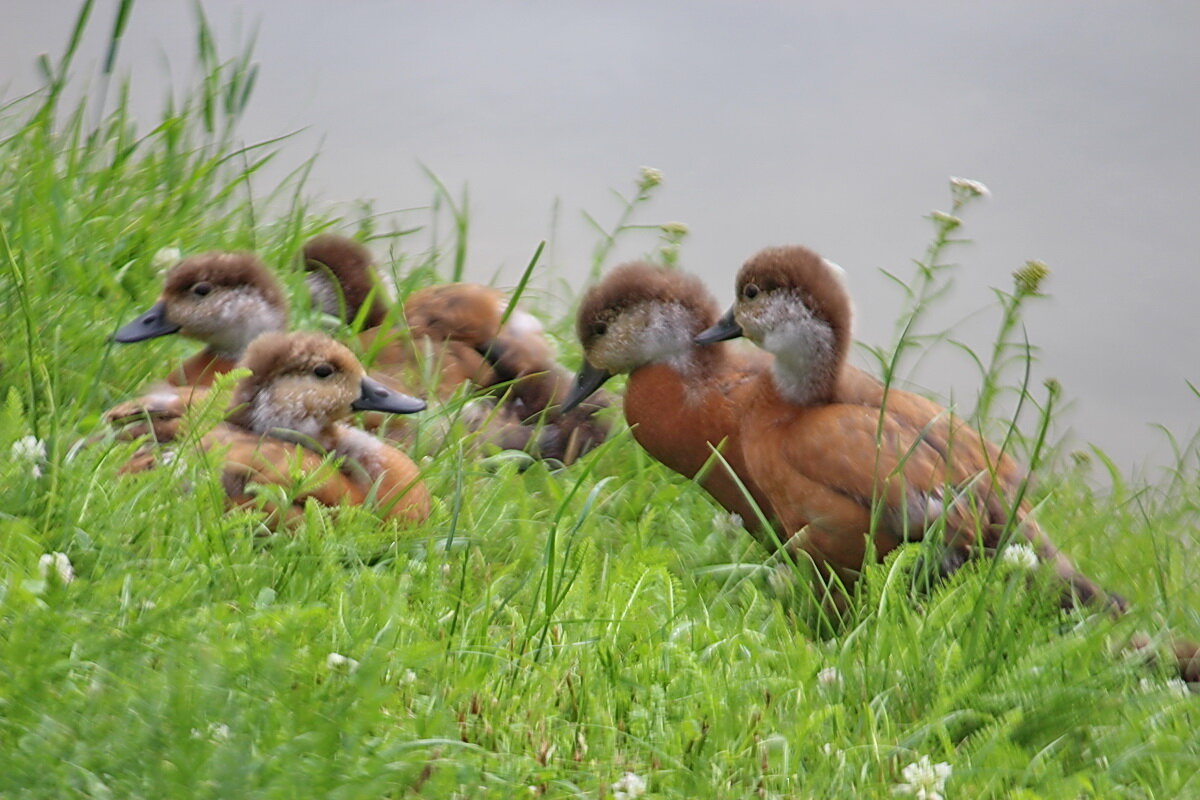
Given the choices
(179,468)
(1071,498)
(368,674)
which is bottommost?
(1071,498)

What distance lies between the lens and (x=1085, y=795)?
3.34 meters

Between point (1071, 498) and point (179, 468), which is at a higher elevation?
point (179, 468)

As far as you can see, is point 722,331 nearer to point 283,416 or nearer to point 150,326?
point 283,416

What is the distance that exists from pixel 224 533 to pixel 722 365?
2.47 metres

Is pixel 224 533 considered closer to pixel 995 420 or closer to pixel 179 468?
pixel 179 468

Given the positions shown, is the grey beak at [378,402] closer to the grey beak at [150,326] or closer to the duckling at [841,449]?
the grey beak at [150,326]

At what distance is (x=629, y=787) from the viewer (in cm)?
301

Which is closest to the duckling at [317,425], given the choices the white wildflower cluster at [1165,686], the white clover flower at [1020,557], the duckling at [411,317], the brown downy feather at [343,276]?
the duckling at [411,317]

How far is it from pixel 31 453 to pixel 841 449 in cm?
239

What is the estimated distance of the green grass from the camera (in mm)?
2570

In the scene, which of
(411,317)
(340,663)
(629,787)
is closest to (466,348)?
(411,317)

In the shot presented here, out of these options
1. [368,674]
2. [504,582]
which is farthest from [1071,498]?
[368,674]

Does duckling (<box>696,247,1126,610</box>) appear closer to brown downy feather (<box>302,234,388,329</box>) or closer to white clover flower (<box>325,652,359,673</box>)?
white clover flower (<box>325,652,359,673</box>)

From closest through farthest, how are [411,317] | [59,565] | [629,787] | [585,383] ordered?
[629,787], [59,565], [585,383], [411,317]
